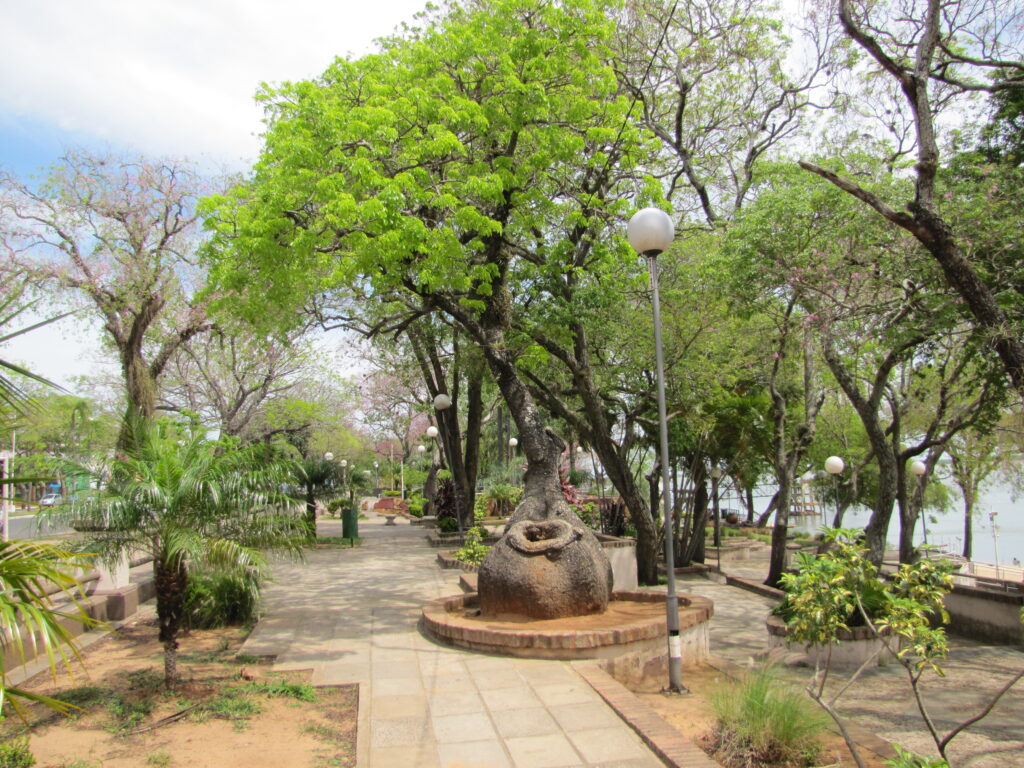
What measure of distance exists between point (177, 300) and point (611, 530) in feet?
37.7

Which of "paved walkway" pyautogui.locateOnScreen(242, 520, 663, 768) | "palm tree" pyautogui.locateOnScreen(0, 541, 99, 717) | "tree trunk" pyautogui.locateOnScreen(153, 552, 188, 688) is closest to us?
"palm tree" pyautogui.locateOnScreen(0, 541, 99, 717)

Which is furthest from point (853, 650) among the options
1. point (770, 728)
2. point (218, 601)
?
point (218, 601)

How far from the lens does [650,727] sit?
513 centimetres

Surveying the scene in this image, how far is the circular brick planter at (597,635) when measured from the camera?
6988 mm

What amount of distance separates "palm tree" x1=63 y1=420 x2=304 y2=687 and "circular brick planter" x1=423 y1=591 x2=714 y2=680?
7.28ft

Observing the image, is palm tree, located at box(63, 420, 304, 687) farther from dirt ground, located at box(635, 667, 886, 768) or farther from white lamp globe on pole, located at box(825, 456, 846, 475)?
white lamp globe on pole, located at box(825, 456, 846, 475)

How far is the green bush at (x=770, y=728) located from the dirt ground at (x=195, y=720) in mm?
2526

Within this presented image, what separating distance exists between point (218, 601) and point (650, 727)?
6.18 meters

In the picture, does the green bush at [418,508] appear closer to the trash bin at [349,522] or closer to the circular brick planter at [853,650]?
the trash bin at [349,522]

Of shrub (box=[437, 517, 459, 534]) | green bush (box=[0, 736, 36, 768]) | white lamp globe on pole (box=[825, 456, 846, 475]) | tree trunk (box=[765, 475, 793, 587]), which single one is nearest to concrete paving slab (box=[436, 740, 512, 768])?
green bush (box=[0, 736, 36, 768])

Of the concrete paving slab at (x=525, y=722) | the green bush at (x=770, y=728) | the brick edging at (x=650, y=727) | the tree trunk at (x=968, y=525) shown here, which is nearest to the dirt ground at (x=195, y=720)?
the concrete paving slab at (x=525, y=722)

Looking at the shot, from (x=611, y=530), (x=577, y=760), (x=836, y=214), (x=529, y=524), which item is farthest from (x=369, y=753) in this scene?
(x=611, y=530)

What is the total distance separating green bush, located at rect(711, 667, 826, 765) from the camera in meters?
4.73

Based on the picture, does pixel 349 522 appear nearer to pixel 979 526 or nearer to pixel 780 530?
pixel 780 530
